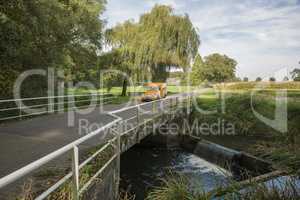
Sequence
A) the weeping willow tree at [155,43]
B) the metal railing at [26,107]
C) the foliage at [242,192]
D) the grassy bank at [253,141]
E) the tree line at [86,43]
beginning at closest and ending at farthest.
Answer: the foliage at [242,192] → the grassy bank at [253,141] → the metal railing at [26,107] → the tree line at [86,43] → the weeping willow tree at [155,43]

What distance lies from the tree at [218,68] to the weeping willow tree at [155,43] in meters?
49.7

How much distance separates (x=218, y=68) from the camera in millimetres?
79750

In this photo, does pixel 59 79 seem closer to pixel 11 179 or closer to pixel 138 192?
pixel 138 192

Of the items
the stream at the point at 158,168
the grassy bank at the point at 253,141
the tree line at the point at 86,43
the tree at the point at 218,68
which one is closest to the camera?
the grassy bank at the point at 253,141

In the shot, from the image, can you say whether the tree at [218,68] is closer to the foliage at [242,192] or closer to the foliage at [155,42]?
the foliage at [155,42]

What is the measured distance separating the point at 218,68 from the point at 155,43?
5911cm

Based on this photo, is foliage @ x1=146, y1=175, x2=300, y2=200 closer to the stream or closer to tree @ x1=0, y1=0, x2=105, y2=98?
the stream

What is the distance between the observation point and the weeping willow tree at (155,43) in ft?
79.5

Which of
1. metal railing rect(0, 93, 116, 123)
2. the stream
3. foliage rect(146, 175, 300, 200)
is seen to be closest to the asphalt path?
metal railing rect(0, 93, 116, 123)

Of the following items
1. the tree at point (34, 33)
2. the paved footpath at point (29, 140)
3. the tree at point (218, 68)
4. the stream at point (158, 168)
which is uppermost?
the tree at point (218, 68)

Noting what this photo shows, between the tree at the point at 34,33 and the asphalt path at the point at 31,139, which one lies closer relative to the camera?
the asphalt path at the point at 31,139

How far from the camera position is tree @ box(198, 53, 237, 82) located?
78.2m

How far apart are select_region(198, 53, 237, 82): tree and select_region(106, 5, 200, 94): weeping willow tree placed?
4970cm

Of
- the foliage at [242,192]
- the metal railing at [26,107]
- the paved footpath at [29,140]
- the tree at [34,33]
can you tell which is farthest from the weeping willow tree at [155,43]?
the foliage at [242,192]
